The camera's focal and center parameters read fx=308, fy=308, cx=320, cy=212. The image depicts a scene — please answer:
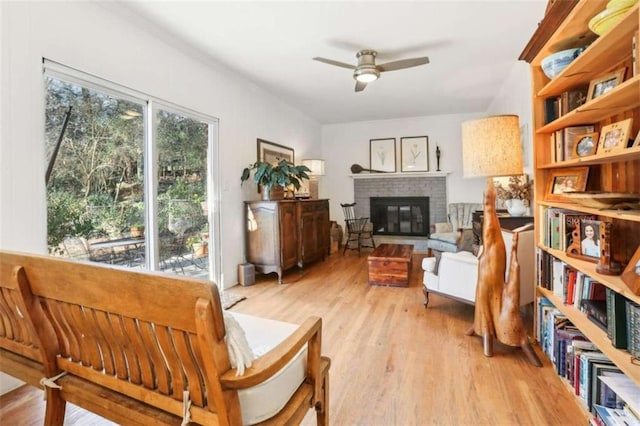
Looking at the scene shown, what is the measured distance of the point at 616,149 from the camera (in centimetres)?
145

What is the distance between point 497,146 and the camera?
7.67ft

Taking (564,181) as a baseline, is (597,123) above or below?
above

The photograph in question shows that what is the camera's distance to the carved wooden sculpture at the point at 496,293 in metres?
1.98

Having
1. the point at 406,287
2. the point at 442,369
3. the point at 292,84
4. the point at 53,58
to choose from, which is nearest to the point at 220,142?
the point at 292,84

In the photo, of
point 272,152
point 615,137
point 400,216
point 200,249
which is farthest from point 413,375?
point 400,216

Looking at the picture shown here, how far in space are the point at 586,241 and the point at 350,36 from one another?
2.43 meters

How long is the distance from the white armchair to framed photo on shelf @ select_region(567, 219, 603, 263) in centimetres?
42

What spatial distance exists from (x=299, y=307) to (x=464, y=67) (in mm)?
3272

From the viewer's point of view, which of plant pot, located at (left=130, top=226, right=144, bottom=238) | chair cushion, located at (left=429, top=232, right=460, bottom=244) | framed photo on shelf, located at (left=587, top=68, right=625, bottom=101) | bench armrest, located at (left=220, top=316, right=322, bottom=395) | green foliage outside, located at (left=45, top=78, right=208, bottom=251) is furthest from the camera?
chair cushion, located at (left=429, top=232, right=460, bottom=244)

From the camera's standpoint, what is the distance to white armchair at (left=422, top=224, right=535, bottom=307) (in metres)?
2.35

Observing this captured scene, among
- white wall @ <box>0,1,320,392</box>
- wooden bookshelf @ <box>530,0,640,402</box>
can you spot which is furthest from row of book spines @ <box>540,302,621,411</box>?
white wall @ <box>0,1,320,392</box>

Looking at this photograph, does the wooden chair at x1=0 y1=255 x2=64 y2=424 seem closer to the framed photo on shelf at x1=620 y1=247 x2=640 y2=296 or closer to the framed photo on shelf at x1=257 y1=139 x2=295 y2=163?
the framed photo on shelf at x1=620 y1=247 x2=640 y2=296

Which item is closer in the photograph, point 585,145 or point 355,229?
point 585,145

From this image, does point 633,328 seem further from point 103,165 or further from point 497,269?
point 103,165
